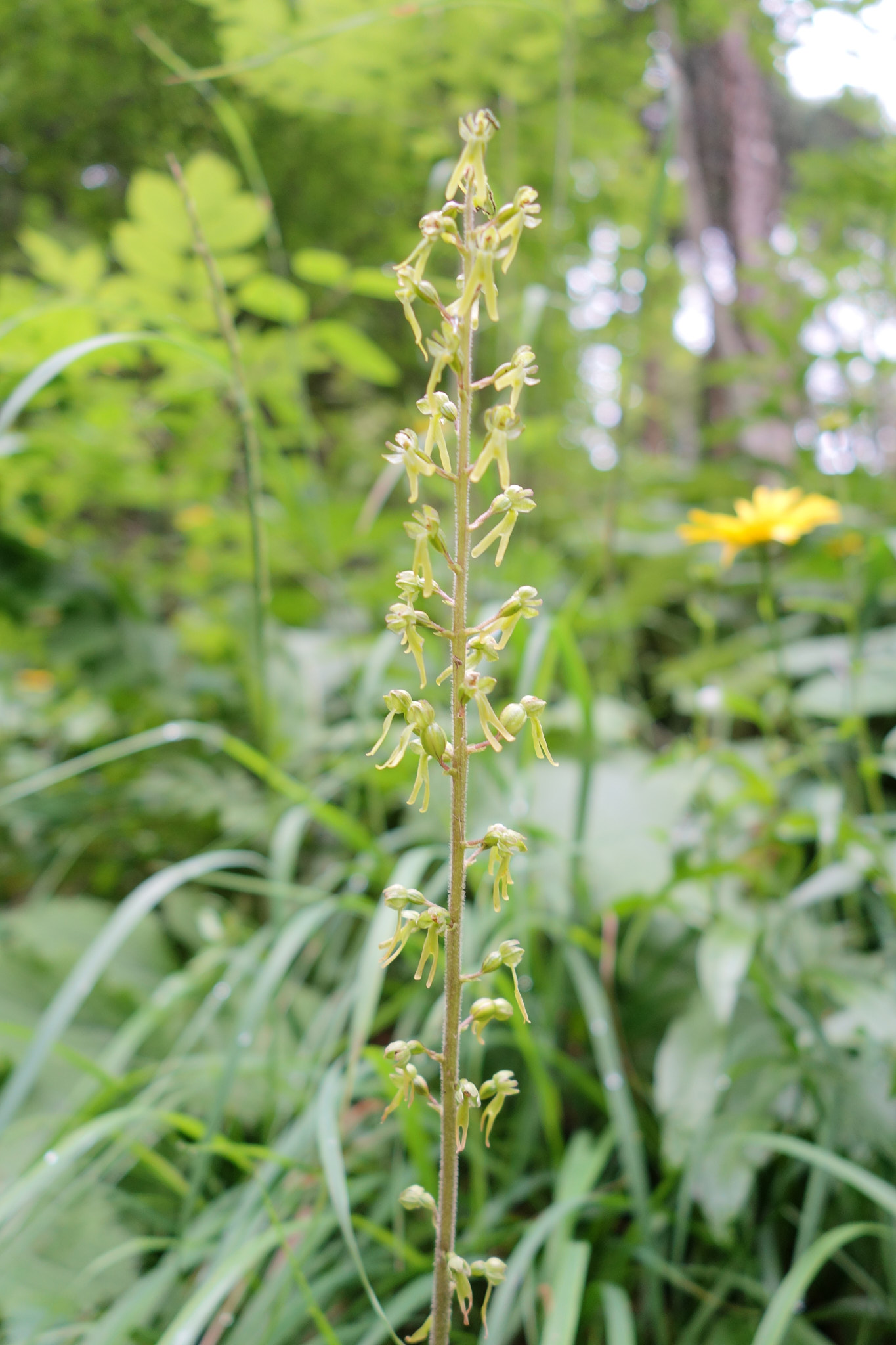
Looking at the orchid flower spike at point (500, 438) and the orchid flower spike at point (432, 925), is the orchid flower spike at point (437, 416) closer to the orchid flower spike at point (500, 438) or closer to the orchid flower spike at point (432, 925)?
the orchid flower spike at point (500, 438)

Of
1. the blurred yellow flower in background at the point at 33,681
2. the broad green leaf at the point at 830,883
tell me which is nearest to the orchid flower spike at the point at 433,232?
the broad green leaf at the point at 830,883

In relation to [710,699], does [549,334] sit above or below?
above

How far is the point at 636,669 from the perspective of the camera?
117 inches

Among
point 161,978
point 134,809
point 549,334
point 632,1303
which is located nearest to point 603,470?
point 549,334

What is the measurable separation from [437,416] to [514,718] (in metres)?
0.24

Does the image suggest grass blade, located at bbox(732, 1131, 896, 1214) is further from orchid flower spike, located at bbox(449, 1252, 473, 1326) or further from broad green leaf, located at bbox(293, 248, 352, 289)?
broad green leaf, located at bbox(293, 248, 352, 289)

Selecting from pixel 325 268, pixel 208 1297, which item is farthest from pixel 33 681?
pixel 208 1297

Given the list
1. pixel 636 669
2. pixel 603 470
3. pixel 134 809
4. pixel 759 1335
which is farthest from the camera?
pixel 603 470

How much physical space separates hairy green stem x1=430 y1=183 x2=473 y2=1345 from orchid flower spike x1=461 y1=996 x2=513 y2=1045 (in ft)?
0.08

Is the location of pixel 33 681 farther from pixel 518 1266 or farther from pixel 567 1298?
pixel 567 1298

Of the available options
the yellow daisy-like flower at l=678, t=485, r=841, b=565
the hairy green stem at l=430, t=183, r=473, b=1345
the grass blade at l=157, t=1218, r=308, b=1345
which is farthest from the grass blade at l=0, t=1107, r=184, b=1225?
the yellow daisy-like flower at l=678, t=485, r=841, b=565

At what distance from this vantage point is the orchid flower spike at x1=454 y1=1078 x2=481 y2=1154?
0.57m

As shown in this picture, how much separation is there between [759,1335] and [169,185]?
214 centimetres

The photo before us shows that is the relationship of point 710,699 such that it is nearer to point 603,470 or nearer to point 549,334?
point 549,334
